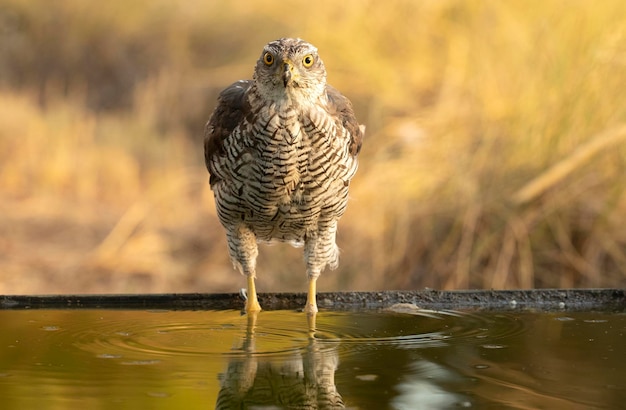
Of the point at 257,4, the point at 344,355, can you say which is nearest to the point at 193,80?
the point at 257,4

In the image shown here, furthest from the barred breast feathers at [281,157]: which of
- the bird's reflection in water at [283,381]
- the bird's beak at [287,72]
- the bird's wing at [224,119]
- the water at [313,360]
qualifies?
the bird's reflection in water at [283,381]

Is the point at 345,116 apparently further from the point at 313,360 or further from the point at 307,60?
the point at 313,360

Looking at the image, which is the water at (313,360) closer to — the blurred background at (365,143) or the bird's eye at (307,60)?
the bird's eye at (307,60)

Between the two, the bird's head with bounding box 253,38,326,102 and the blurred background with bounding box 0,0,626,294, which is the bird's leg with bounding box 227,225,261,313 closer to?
the bird's head with bounding box 253,38,326,102

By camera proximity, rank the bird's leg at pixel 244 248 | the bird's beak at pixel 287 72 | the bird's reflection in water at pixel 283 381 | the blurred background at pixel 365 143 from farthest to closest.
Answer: the blurred background at pixel 365 143 < the bird's leg at pixel 244 248 < the bird's beak at pixel 287 72 < the bird's reflection in water at pixel 283 381

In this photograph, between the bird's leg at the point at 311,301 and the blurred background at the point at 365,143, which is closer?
the bird's leg at the point at 311,301

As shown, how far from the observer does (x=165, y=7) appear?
8.21 metres

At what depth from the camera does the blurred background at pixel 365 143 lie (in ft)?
17.2

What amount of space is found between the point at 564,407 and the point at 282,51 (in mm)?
1431

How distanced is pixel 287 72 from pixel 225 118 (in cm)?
40

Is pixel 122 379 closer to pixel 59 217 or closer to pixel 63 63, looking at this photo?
pixel 59 217

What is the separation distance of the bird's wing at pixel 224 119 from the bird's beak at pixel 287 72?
0.68ft

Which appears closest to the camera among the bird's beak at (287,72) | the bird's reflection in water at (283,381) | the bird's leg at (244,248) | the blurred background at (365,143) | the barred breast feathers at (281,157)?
the bird's reflection in water at (283,381)

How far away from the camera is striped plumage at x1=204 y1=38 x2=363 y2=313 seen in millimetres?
2904
